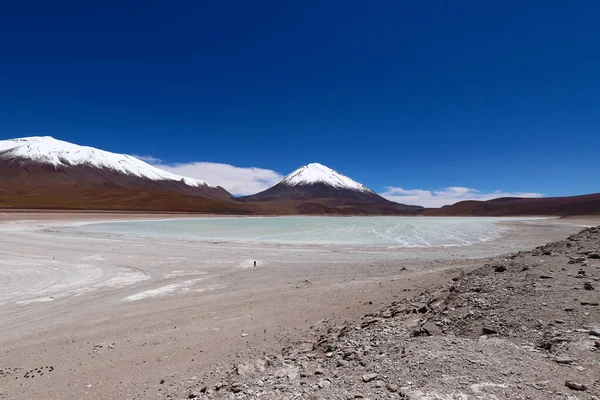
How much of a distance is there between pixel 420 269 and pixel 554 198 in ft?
538

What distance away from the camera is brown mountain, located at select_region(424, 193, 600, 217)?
392 feet

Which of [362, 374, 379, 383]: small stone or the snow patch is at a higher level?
[362, 374, 379, 383]: small stone

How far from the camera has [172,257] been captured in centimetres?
1859

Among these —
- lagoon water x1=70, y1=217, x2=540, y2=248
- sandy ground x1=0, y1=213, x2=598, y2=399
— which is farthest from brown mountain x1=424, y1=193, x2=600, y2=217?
sandy ground x1=0, y1=213, x2=598, y2=399

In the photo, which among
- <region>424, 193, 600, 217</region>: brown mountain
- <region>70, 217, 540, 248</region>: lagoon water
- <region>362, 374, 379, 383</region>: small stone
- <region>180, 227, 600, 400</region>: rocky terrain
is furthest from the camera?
<region>424, 193, 600, 217</region>: brown mountain

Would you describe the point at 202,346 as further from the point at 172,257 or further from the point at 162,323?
the point at 172,257

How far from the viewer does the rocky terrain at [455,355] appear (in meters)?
4.05

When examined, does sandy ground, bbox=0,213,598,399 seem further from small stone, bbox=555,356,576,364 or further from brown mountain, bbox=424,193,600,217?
brown mountain, bbox=424,193,600,217

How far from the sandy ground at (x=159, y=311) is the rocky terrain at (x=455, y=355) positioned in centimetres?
107

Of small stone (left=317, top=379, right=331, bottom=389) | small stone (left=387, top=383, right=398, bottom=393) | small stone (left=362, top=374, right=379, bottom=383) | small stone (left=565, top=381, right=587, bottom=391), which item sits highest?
small stone (left=565, top=381, right=587, bottom=391)

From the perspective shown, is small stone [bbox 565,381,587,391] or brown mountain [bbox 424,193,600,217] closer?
small stone [bbox 565,381,587,391]

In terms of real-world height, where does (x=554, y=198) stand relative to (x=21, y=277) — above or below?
above

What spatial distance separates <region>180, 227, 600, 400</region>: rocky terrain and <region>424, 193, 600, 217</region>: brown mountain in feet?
418

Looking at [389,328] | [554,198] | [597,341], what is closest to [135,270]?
[389,328]
